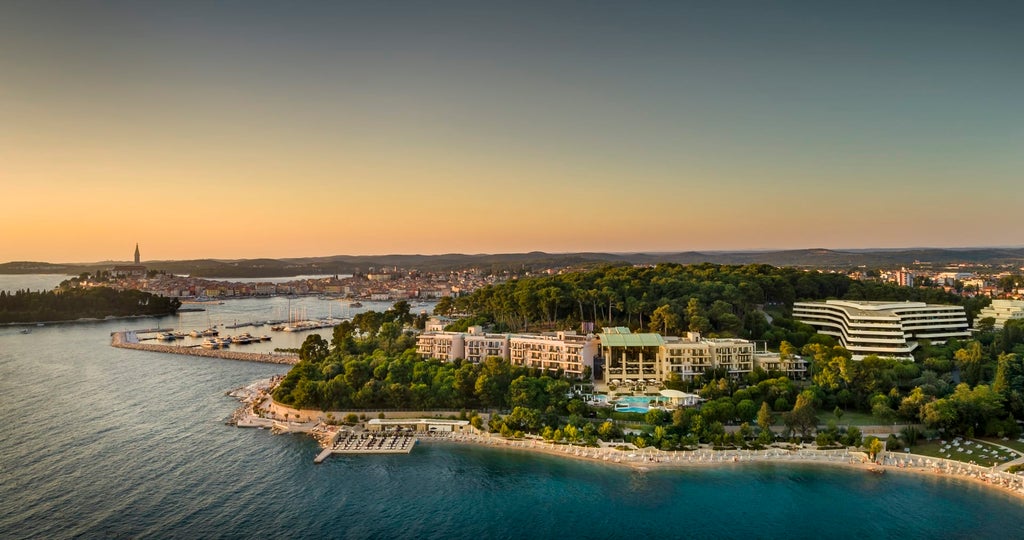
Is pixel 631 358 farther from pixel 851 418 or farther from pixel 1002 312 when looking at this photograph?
pixel 1002 312

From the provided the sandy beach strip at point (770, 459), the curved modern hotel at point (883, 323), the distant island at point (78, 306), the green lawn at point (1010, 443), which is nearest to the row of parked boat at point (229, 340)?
the distant island at point (78, 306)

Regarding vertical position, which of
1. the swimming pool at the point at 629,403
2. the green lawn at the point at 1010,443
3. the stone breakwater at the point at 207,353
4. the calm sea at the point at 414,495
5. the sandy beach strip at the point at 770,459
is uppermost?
the swimming pool at the point at 629,403

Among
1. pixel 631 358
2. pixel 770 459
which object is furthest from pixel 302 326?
pixel 770 459

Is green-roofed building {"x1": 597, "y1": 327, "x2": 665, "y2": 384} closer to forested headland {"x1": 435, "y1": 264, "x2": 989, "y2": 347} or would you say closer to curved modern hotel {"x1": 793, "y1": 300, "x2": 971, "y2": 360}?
forested headland {"x1": 435, "y1": 264, "x2": 989, "y2": 347}

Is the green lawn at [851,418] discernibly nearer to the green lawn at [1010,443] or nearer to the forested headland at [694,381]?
the forested headland at [694,381]

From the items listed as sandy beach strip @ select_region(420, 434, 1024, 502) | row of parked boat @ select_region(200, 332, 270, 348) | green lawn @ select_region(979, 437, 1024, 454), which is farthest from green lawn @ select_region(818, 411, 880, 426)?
row of parked boat @ select_region(200, 332, 270, 348)

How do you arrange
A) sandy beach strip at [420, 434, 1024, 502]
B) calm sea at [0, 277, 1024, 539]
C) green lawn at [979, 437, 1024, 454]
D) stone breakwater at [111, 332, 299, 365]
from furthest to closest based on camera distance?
stone breakwater at [111, 332, 299, 365] < green lawn at [979, 437, 1024, 454] < sandy beach strip at [420, 434, 1024, 502] < calm sea at [0, 277, 1024, 539]

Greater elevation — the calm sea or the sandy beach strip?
the sandy beach strip
